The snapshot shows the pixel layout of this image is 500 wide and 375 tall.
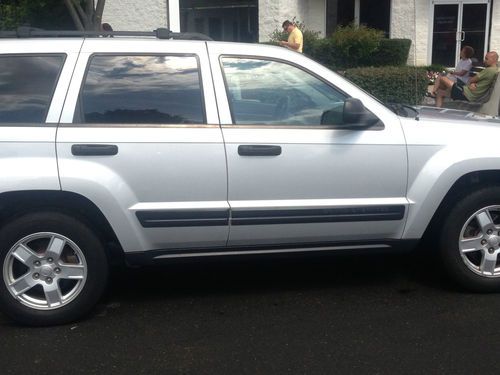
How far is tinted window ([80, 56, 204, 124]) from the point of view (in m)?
4.18

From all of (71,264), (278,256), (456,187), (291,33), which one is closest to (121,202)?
(71,264)

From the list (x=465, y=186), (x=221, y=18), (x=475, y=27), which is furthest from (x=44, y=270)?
(x=221, y=18)

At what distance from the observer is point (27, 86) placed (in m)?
4.16

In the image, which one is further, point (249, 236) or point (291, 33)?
point (291, 33)

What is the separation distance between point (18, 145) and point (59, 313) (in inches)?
42.5

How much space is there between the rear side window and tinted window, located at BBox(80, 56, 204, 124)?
225 millimetres

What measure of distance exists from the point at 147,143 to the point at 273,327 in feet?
4.57

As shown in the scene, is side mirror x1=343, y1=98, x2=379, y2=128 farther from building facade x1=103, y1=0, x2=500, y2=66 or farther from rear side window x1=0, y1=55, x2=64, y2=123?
building facade x1=103, y1=0, x2=500, y2=66

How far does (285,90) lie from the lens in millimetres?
4410

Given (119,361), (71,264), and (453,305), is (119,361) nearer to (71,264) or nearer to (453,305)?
(71,264)

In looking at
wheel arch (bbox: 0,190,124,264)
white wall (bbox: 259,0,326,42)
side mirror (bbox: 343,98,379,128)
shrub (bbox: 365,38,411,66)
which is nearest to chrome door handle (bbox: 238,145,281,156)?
side mirror (bbox: 343,98,379,128)

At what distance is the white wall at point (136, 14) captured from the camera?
17.8m

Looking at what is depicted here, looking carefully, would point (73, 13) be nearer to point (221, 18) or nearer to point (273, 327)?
point (273, 327)

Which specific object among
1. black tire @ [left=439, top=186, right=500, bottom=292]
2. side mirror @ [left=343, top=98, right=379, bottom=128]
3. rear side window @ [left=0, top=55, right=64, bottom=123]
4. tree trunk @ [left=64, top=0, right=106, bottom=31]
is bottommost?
black tire @ [left=439, top=186, right=500, bottom=292]
